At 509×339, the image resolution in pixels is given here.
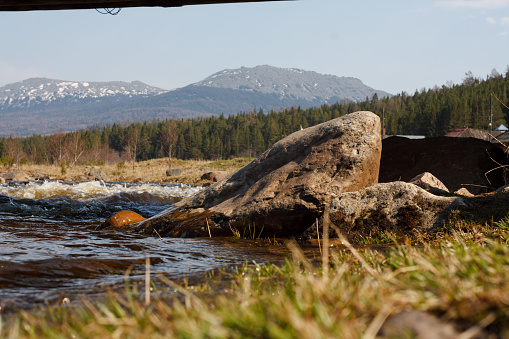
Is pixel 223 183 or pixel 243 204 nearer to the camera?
pixel 243 204

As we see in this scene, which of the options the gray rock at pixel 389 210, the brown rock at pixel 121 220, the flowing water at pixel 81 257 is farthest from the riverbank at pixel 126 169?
the gray rock at pixel 389 210

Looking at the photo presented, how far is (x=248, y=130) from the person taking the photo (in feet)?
424

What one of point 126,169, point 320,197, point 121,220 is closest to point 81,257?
point 320,197

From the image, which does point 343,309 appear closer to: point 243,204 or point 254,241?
point 254,241

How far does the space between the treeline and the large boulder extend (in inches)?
3320

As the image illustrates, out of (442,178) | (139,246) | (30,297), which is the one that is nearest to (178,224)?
(139,246)

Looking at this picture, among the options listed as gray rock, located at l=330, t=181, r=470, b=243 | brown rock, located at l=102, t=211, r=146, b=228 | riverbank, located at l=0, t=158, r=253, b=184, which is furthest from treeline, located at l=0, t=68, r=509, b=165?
gray rock, located at l=330, t=181, r=470, b=243

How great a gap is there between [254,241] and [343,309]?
498 cm

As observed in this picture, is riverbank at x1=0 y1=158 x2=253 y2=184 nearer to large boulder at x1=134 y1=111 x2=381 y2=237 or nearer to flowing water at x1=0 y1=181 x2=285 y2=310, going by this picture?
flowing water at x1=0 y1=181 x2=285 y2=310

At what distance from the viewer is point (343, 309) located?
4.73ft

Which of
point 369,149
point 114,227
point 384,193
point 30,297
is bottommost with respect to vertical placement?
point 114,227

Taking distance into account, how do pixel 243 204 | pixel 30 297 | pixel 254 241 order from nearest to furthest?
pixel 30 297 < pixel 254 241 < pixel 243 204

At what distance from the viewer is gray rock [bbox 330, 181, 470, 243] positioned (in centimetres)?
559

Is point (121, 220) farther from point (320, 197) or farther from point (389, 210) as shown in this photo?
point (389, 210)
